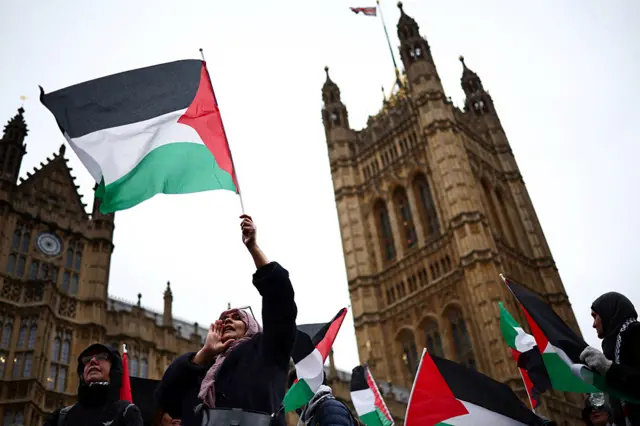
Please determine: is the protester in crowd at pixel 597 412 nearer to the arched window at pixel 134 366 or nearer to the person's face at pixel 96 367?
the person's face at pixel 96 367

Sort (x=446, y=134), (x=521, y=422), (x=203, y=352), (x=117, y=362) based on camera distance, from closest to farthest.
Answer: (x=203, y=352) < (x=117, y=362) < (x=521, y=422) < (x=446, y=134)

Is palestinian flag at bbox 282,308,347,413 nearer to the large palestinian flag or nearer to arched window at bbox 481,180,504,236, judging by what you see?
the large palestinian flag

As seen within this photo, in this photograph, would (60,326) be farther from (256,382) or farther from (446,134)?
(446,134)

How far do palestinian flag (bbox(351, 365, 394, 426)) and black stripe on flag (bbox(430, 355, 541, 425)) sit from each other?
181 centimetres

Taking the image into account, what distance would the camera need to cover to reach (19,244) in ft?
59.1

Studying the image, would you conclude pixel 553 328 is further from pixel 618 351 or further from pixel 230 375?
pixel 230 375

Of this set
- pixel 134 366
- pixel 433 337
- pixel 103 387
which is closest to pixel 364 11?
pixel 433 337

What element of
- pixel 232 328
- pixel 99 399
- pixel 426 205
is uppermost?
pixel 426 205

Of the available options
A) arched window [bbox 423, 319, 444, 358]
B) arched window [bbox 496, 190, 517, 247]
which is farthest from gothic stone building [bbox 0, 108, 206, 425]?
arched window [bbox 496, 190, 517, 247]

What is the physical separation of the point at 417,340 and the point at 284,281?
34.5 metres

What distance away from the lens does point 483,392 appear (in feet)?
22.8

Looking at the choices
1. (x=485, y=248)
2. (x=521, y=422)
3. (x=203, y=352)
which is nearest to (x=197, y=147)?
(x=203, y=352)

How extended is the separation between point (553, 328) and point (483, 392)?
131 cm

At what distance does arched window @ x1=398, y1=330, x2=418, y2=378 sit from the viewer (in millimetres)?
35594
